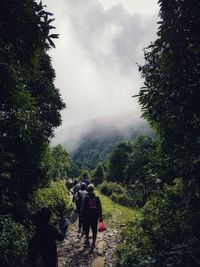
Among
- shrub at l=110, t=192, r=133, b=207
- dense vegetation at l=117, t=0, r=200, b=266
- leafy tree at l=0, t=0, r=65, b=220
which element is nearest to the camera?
dense vegetation at l=117, t=0, r=200, b=266

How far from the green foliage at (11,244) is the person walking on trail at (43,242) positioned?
270 cm

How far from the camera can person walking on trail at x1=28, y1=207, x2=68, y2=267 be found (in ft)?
23.1

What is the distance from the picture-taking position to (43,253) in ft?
23.4

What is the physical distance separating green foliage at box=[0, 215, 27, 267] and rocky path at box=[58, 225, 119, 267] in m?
1.61

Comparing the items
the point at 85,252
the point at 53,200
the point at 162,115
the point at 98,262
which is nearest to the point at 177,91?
the point at 162,115

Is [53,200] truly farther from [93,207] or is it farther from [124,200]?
[124,200]

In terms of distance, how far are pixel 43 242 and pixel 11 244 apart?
3.43 metres

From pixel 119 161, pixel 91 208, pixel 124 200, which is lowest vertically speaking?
pixel 91 208

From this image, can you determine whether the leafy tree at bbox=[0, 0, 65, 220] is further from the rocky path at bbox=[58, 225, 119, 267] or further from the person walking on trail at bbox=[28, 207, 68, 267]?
the person walking on trail at bbox=[28, 207, 68, 267]

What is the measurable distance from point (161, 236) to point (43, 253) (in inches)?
131

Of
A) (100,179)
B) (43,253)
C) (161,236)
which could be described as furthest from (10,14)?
(100,179)

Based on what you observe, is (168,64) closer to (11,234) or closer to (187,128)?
(187,128)

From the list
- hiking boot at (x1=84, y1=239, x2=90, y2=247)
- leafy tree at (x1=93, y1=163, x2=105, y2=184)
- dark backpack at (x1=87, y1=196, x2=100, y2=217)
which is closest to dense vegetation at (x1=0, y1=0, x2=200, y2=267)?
dark backpack at (x1=87, y1=196, x2=100, y2=217)

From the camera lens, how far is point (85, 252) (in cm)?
1283
